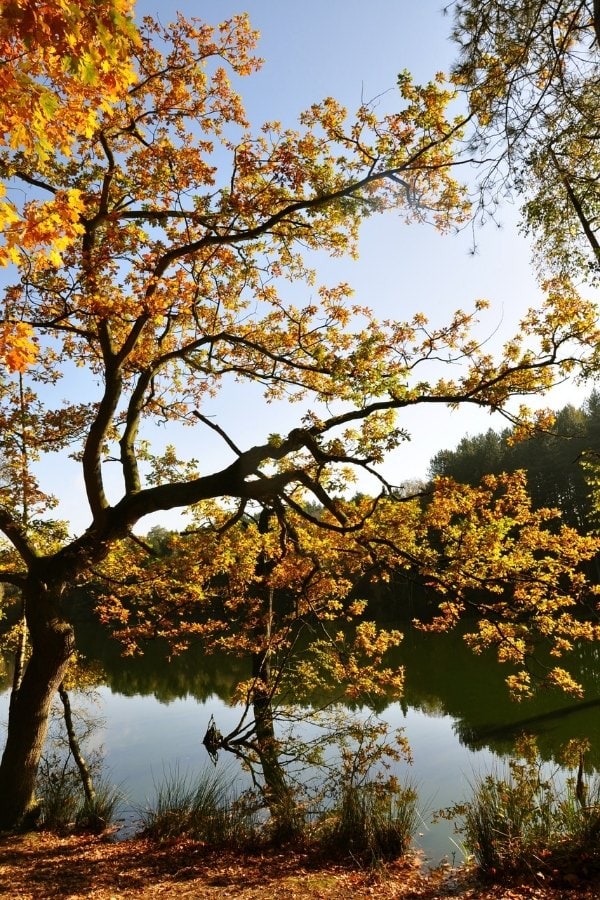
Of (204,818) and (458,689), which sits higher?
(458,689)

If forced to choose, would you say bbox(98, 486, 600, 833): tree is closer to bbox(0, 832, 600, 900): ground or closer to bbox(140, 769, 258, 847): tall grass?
bbox(140, 769, 258, 847): tall grass

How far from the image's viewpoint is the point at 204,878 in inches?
193

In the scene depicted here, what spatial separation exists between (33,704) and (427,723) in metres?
10.0

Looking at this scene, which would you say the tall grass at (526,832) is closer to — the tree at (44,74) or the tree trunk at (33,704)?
the tree trunk at (33,704)

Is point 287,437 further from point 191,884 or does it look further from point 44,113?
point 191,884

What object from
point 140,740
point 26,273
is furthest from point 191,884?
point 140,740

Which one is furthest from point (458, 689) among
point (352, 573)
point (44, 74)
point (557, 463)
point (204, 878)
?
point (557, 463)

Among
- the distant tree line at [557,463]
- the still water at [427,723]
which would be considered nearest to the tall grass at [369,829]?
the still water at [427,723]

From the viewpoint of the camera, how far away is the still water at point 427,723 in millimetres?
9391

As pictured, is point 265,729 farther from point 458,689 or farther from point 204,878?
point 458,689

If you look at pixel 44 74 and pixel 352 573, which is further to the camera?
pixel 352 573

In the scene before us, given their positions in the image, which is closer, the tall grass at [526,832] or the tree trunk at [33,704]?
the tall grass at [526,832]

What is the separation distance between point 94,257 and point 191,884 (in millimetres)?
6071

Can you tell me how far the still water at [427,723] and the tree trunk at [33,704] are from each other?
7.44ft
